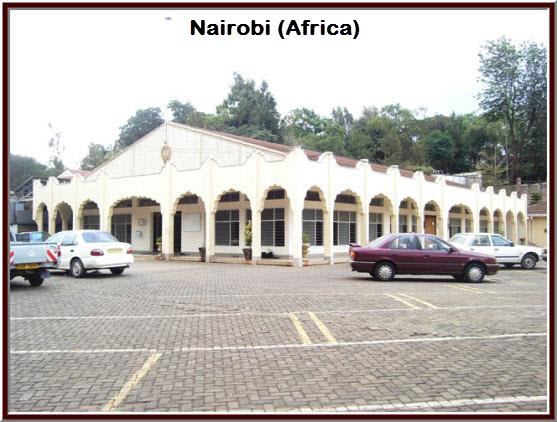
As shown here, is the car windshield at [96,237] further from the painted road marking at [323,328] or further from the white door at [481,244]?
the white door at [481,244]

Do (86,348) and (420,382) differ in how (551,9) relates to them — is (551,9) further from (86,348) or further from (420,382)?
(86,348)

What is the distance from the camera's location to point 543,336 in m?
7.31

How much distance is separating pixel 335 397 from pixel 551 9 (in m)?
3.96

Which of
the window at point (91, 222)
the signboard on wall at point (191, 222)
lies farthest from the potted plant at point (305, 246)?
the window at point (91, 222)

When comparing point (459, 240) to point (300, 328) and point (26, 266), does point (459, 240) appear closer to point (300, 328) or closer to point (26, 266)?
point (300, 328)

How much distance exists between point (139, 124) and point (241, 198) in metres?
44.4

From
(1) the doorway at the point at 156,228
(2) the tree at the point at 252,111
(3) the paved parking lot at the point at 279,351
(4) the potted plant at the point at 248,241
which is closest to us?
(3) the paved parking lot at the point at 279,351

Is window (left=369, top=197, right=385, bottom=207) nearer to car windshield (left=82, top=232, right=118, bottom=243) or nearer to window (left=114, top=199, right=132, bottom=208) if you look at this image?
window (left=114, top=199, right=132, bottom=208)

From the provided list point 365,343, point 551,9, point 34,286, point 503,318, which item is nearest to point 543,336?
point 503,318

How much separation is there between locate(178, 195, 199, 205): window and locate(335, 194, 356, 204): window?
866 cm

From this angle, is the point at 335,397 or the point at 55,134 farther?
the point at 55,134

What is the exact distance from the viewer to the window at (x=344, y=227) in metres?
26.9

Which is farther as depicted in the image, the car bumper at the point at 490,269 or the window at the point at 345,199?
the window at the point at 345,199

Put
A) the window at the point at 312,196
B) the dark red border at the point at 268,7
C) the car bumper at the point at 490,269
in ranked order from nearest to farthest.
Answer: the dark red border at the point at 268,7 → the car bumper at the point at 490,269 → the window at the point at 312,196
